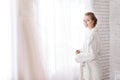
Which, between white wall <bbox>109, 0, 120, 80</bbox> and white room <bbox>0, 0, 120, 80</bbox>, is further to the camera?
white wall <bbox>109, 0, 120, 80</bbox>

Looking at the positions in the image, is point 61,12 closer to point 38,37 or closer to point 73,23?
point 73,23

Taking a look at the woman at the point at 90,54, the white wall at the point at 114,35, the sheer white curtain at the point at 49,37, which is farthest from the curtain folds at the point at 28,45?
the white wall at the point at 114,35

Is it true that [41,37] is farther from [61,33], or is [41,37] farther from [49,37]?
[61,33]

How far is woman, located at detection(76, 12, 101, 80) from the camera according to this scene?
2.11 meters

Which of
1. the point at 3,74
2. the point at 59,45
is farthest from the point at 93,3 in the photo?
the point at 3,74

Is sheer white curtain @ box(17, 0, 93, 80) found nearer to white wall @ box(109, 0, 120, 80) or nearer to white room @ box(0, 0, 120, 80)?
white room @ box(0, 0, 120, 80)

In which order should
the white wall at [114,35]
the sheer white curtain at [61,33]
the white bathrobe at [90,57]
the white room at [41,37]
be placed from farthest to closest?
1. the white wall at [114,35]
2. the sheer white curtain at [61,33]
3. the white bathrobe at [90,57]
4. the white room at [41,37]

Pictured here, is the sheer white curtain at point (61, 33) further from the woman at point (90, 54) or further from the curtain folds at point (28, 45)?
the woman at point (90, 54)

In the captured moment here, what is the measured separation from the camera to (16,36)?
6.72 feet

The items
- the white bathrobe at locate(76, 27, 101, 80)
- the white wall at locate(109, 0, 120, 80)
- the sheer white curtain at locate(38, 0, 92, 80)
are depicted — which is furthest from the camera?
the white wall at locate(109, 0, 120, 80)

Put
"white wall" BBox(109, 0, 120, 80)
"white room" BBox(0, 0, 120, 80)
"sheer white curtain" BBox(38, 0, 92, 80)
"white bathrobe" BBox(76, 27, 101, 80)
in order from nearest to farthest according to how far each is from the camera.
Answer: "white room" BBox(0, 0, 120, 80) → "white bathrobe" BBox(76, 27, 101, 80) → "sheer white curtain" BBox(38, 0, 92, 80) → "white wall" BBox(109, 0, 120, 80)

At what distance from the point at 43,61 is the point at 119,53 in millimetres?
1252

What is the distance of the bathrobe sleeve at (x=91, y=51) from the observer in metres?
2.10

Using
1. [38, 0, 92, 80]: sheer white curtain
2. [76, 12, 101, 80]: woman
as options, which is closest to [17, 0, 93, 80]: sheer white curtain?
[38, 0, 92, 80]: sheer white curtain
